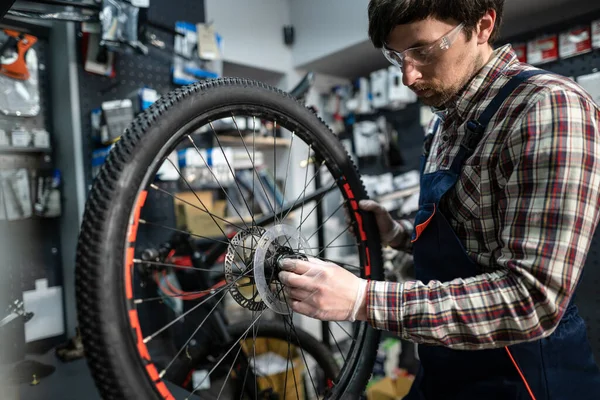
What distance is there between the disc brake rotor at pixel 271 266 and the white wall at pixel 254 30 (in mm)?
1878

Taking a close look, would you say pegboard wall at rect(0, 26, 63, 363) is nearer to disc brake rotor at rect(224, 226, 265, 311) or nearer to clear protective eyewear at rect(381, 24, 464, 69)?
disc brake rotor at rect(224, 226, 265, 311)

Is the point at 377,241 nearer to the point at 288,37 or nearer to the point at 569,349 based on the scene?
the point at 569,349

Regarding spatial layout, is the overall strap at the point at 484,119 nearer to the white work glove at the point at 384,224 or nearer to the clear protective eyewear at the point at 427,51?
the clear protective eyewear at the point at 427,51

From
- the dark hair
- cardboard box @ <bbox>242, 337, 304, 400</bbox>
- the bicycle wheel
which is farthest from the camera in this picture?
cardboard box @ <bbox>242, 337, 304, 400</bbox>

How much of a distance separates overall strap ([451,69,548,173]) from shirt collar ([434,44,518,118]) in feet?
0.16

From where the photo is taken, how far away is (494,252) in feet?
2.02

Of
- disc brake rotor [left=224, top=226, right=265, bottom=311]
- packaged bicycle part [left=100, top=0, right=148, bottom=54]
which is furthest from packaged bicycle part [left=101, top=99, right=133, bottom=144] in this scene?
disc brake rotor [left=224, top=226, right=265, bottom=311]

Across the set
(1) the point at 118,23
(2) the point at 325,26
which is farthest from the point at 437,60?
(2) the point at 325,26

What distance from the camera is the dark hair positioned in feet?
2.01

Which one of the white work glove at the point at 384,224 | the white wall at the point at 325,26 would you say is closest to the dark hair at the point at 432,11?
the white work glove at the point at 384,224

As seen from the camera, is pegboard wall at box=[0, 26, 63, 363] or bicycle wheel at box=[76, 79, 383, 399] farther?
pegboard wall at box=[0, 26, 63, 363]

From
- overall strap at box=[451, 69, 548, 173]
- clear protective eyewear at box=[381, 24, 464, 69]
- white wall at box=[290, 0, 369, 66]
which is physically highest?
white wall at box=[290, 0, 369, 66]

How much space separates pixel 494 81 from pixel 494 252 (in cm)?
30

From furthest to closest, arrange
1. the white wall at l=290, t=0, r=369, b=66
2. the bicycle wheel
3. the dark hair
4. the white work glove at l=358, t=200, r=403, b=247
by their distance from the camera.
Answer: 1. the white wall at l=290, t=0, r=369, b=66
2. the white work glove at l=358, t=200, r=403, b=247
3. the dark hair
4. the bicycle wheel
